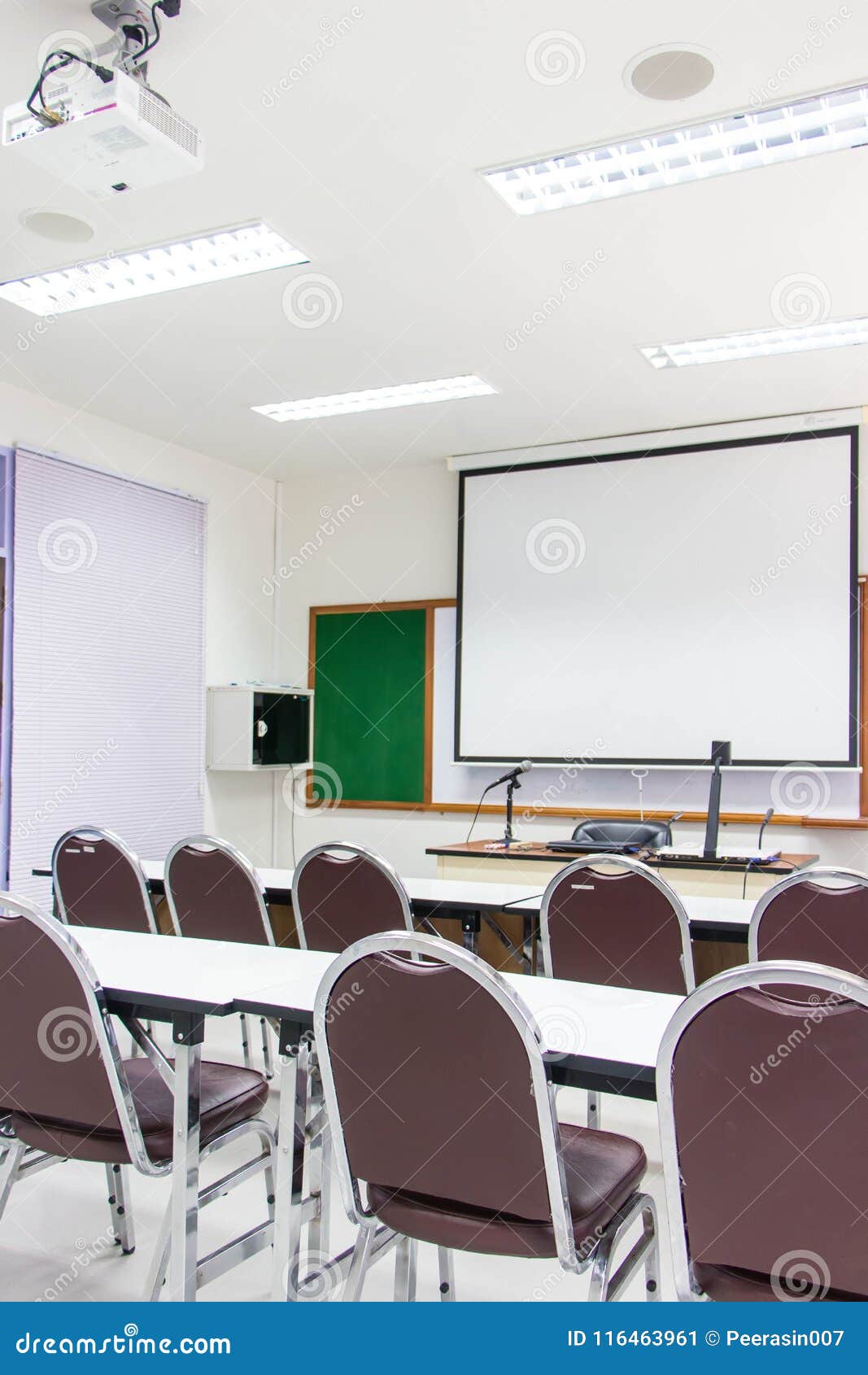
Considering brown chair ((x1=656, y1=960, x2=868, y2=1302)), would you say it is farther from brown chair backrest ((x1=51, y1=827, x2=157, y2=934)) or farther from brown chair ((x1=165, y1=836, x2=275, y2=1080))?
brown chair backrest ((x1=51, y1=827, x2=157, y2=934))

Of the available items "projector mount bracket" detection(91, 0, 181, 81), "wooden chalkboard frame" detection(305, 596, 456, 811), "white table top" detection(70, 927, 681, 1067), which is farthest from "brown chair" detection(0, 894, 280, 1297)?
"wooden chalkboard frame" detection(305, 596, 456, 811)

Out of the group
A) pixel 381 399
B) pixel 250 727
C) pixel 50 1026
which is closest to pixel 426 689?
pixel 250 727

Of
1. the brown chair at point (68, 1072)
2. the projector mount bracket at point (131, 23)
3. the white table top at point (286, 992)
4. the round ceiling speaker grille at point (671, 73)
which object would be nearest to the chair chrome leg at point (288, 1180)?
the brown chair at point (68, 1072)

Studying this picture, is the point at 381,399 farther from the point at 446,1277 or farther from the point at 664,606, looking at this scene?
the point at 446,1277

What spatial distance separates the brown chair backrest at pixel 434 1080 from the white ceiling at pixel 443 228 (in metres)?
2.44

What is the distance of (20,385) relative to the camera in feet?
18.0

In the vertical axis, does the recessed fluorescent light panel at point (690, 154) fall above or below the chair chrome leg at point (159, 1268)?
above

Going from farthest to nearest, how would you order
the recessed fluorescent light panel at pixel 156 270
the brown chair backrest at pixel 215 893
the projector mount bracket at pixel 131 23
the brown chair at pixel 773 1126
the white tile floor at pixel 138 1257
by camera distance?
the recessed fluorescent light panel at pixel 156 270, the brown chair backrest at pixel 215 893, the projector mount bracket at pixel 131 23, the white tile floor at pixel 138 1257, the brown chair at pixel 773 1126

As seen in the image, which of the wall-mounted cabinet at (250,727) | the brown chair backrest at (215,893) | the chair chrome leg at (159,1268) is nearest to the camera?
the chair chrome leg at (159,1268)

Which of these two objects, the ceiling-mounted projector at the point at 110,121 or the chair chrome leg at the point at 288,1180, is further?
the ceiling-mounted projector at the point at 110,121

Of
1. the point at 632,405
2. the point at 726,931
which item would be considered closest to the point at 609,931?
the point at 726,931

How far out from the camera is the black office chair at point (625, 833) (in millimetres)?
A: 5086

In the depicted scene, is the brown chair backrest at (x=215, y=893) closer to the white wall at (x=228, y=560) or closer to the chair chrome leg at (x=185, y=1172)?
the chair chrome leg at (x=185, y=1172)

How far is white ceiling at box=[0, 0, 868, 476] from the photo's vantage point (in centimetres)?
278
